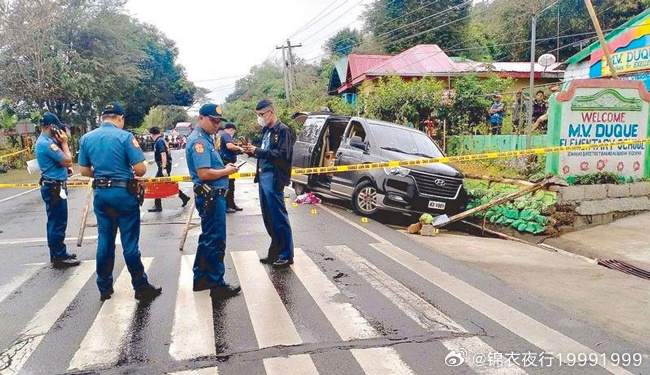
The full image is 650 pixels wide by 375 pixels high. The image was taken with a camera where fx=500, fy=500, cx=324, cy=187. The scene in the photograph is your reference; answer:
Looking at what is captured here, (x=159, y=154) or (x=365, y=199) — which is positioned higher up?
(x=159, y=154)

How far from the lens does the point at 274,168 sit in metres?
5.89

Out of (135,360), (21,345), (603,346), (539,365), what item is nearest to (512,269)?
(603,346)

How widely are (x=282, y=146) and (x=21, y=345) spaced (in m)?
3.16

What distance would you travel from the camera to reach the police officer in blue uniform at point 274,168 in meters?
5.79

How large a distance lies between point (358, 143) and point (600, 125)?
4590 mm

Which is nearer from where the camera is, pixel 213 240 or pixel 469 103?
pixel 213 240

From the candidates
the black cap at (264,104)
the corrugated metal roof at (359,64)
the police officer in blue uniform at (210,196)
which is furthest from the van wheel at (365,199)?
the corrugated metal roof at (359,64)

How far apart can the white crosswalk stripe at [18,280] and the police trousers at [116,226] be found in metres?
1.16

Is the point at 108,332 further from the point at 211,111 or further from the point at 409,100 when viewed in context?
the point at 409,100

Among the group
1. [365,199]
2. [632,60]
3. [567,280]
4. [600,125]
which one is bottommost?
[567,280]

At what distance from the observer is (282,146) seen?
579cm

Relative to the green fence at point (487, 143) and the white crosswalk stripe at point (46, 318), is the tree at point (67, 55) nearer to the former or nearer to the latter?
the green fence at point (487, 143)

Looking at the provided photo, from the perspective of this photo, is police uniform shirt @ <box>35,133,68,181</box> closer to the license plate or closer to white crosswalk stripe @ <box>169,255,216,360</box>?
white crosswalk stripe @ <box>169,255,216,360</box>

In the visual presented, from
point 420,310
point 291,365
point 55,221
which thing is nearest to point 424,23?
point 55,221
